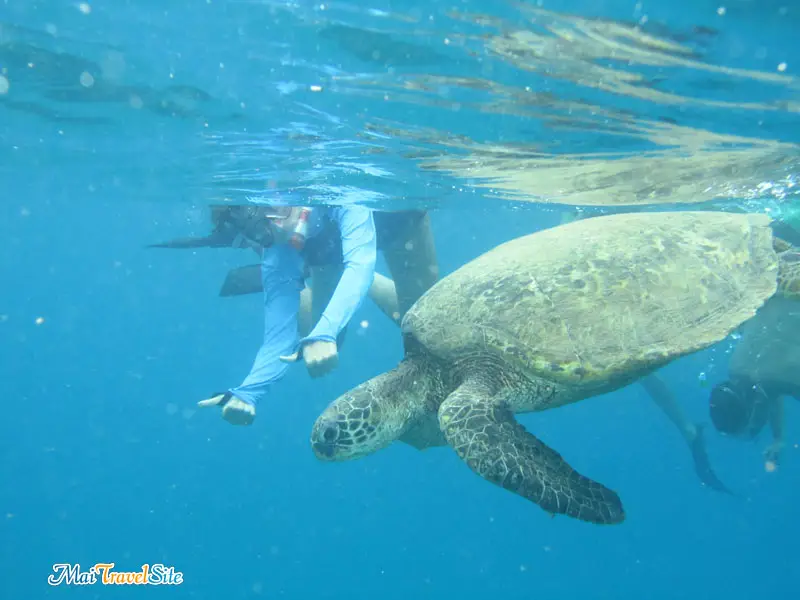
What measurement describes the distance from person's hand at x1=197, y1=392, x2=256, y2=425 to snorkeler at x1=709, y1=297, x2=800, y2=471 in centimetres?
696

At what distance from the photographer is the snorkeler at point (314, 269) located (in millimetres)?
5754

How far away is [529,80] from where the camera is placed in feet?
20.5

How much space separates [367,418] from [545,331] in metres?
1.75

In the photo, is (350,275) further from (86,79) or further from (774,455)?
(774,455)

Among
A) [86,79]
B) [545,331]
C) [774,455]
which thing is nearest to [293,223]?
[86,79]

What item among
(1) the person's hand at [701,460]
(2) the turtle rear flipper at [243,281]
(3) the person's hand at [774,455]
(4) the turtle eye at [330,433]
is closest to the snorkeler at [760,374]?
(3) the person's hand at [774,455]

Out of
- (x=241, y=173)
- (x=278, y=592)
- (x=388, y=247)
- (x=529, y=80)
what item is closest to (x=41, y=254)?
(x=278, y=592)

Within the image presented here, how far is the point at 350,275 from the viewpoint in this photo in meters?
6.25

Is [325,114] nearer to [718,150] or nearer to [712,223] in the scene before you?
[712,223]

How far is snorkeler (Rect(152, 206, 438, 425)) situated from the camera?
575cm

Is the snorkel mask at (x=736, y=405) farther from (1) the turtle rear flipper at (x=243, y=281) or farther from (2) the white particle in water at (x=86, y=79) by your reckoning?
(2) the white particle in water at (x=86, y=79)

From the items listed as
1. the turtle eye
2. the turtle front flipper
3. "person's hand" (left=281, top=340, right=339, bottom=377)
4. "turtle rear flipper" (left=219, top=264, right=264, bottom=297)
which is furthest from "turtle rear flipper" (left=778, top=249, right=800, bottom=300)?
"turtle rear flipper" (left=219, top=264, right=264, bottom=297)

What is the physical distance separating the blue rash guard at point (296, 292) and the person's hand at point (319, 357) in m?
0.06

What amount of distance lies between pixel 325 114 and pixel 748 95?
5.69 metres
